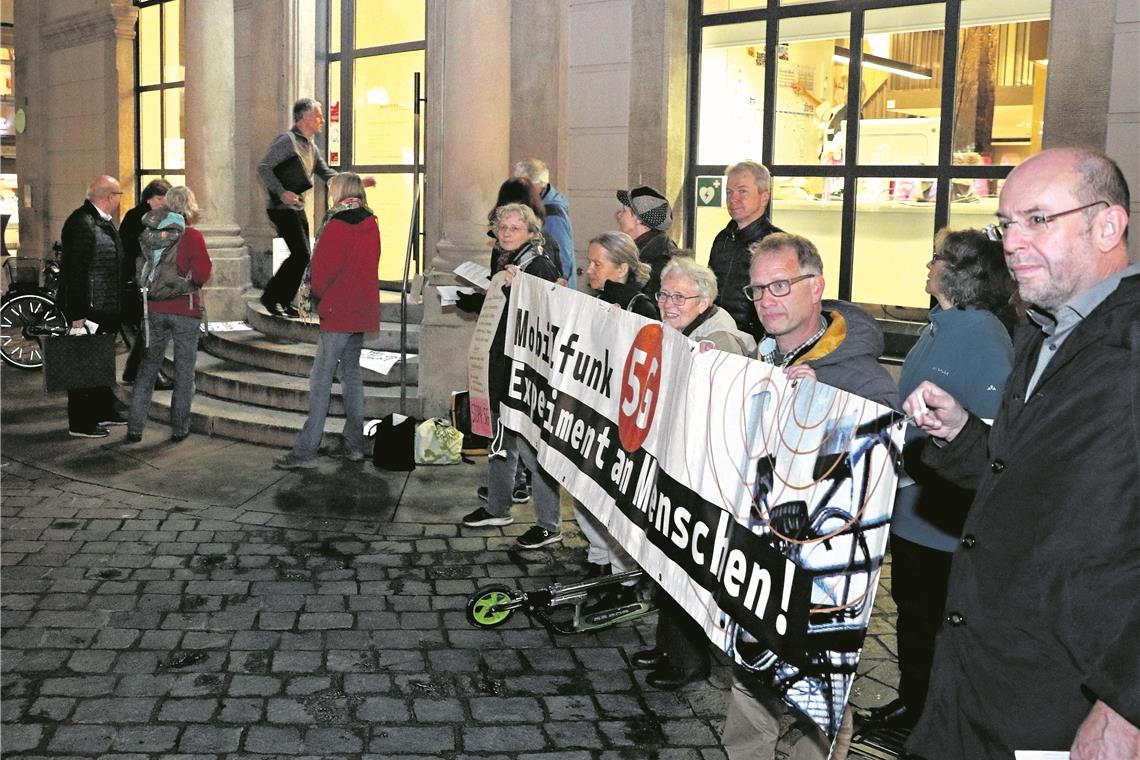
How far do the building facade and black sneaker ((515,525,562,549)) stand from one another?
2.97m

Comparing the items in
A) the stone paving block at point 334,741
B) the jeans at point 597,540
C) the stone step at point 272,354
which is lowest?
the stone paving block at point 334,741

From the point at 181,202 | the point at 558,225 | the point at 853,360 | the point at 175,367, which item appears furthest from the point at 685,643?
the point at 181,202

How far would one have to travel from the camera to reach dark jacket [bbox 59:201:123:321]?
1025 centimetres

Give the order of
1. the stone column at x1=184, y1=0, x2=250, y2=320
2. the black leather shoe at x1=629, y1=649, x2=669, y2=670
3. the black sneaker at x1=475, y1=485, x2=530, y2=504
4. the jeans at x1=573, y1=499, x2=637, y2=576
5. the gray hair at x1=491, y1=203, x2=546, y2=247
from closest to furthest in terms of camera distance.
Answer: the black leather shoe at x1=629, y1=649, x2=669, y2=670 < the jeans at x1=573, y1=499, x2=637, y2=576 < the gray hair at x1=491, y1=203, x2=546, y2=247 < the black sneaker at x1=475, y1=485, x2=530, y2=504 < the stone column at x1=184, y1=0, x2=250, y2=320

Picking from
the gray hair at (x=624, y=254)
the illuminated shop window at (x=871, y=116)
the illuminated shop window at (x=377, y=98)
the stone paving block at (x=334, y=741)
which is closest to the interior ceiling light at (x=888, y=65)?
the illuminated shop window at (x=871, y=116)

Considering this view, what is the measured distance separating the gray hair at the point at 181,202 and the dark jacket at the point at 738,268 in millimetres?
4580

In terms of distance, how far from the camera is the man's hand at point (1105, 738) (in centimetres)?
228

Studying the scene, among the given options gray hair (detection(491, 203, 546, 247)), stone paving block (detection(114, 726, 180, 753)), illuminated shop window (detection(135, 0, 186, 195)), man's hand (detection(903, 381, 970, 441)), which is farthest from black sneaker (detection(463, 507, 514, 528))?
illuminated shop window (detection(135, 0, 186, 195))

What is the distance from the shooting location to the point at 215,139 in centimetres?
1410

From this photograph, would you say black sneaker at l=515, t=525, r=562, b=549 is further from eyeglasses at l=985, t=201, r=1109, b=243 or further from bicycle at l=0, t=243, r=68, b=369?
bicycle at l=0, t=243, r=68, b=369

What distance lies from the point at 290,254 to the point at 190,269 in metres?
2.75

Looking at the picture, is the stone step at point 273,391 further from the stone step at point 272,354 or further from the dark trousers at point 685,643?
the dark trousers at point 685,643

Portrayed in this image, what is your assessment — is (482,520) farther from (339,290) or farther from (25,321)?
(25,321)

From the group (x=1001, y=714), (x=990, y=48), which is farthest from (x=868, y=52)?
(x=1001, y=714)
